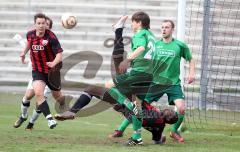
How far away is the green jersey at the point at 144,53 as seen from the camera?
11219mm

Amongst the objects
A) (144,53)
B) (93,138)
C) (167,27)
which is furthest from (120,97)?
(167,27)

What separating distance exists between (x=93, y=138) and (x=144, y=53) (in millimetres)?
1607

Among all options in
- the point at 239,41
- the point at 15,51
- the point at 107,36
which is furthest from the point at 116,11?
the point at 239,41

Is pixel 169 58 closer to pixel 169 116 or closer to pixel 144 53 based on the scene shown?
pixel 144 53

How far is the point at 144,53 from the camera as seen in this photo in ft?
37.4

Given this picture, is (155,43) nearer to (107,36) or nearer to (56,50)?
(56,50)

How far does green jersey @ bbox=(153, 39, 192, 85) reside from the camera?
1208cm

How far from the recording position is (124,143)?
37.7 ft

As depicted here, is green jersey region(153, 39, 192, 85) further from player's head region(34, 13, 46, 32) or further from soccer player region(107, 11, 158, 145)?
player's head region(34, 13, 46, 32)

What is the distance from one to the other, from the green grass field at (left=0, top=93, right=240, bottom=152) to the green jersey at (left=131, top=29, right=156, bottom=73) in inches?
43.8

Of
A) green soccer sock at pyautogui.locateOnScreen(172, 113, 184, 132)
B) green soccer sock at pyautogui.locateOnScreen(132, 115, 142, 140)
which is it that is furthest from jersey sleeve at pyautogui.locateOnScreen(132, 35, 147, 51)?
green soccer sock at pyautogui.locateOnScreen(172, 113, 184, 132)

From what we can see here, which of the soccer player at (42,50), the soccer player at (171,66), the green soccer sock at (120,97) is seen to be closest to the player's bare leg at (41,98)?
the soccer player at (42,50)

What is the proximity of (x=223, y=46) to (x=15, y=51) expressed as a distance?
28.9ft

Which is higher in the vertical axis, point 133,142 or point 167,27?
point 167,27
